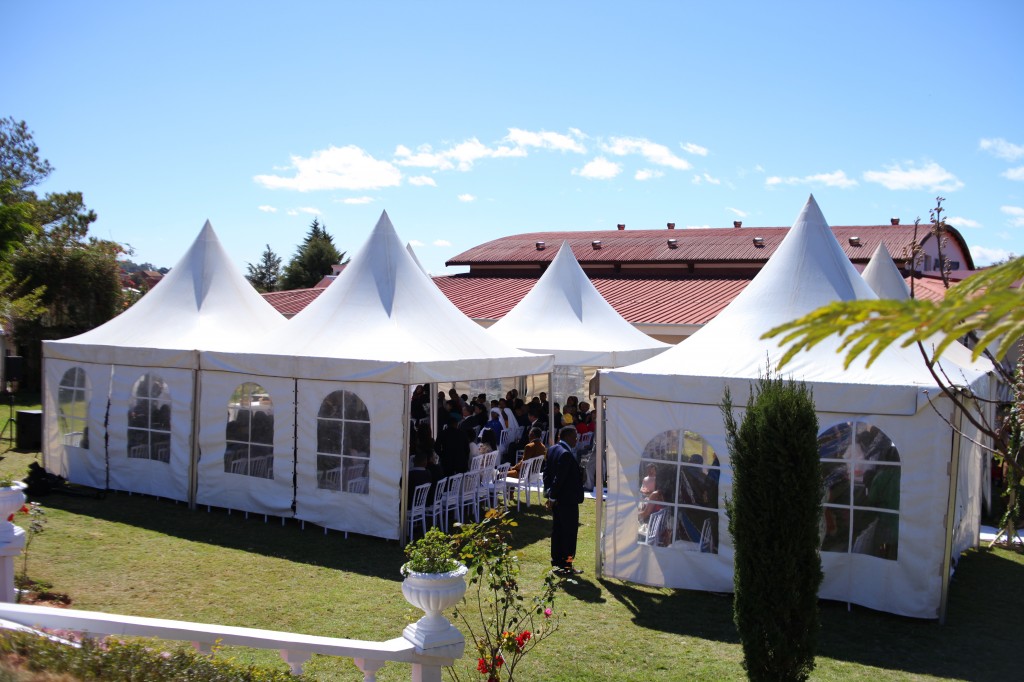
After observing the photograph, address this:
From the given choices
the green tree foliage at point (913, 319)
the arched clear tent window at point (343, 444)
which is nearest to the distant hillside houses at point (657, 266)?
the arched clear tent window at point (343, 444)

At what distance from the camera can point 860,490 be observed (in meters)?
8.05

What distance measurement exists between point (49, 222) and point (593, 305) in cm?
3493

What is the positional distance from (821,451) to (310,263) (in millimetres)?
51442

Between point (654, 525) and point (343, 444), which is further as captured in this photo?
point (343, 444)

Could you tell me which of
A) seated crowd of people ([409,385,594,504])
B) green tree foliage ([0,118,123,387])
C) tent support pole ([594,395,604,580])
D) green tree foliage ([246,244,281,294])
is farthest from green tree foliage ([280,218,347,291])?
tent support pole ([594,395,604,580])

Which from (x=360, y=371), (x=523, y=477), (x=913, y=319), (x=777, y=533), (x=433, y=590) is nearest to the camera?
(x=913, y=319)

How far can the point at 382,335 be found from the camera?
1119 cm

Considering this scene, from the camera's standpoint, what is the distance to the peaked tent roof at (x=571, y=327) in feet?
51.3

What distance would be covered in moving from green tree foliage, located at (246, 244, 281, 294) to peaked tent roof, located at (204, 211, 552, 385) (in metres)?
48.0

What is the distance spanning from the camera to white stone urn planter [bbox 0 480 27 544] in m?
6.70

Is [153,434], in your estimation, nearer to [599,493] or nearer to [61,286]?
[599,493]

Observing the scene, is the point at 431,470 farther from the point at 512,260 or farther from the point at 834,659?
the point at 512,260

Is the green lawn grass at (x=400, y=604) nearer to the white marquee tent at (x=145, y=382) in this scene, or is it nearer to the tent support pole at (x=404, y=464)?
the tent support pole at (x=404, y=464)

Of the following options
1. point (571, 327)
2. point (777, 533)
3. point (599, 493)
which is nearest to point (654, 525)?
point (599, 493)
